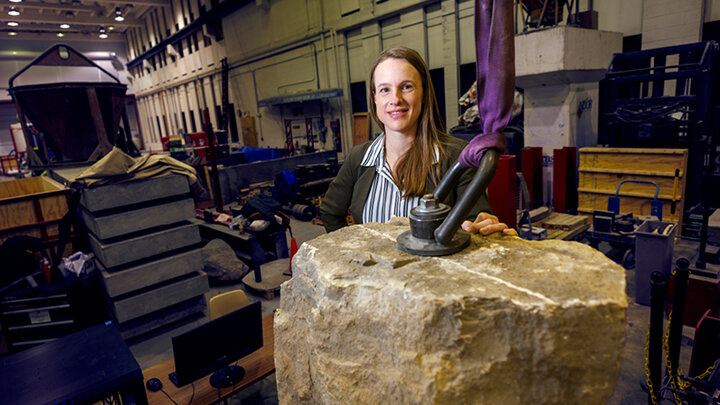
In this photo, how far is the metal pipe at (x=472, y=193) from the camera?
1.15 metres

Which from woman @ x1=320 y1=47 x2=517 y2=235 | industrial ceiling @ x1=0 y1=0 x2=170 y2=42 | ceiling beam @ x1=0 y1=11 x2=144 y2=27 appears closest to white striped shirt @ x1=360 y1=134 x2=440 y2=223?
woman @ x1=320 y1=47 x2=517 y2=235

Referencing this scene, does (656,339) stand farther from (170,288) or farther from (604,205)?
(170,288)

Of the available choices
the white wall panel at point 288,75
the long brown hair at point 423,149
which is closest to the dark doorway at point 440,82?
the white wall panel at point 288,75

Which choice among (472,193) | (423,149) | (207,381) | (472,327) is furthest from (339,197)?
(207,381)

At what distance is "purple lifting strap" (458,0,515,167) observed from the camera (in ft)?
3.65

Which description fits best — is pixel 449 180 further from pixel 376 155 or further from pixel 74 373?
pixel 74 373

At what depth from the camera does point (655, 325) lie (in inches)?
107

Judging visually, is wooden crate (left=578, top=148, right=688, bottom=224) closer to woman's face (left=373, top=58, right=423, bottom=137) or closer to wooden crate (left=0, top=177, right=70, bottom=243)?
woman's face (left=373, top=58, right=423, bottom=137)

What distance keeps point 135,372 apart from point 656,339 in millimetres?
3224

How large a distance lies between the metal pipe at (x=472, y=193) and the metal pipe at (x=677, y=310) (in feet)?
7.93

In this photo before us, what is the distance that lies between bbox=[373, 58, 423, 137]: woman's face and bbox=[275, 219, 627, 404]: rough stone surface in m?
0.61

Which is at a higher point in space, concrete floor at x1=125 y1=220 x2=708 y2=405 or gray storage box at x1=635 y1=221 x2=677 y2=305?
gray storage box at x1=635 y1=221 x2=677 y2=305

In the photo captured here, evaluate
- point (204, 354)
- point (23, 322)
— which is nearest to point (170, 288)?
point (23, 322)

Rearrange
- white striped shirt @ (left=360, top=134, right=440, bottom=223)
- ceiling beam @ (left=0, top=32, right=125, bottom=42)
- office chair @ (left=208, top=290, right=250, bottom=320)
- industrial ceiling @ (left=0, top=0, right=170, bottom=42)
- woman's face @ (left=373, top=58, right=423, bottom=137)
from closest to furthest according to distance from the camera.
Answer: woman's face @ (left=373, top=58, right=423, bottom=137)
white striped shirt @ (left=360, top=134, right=440, bottom=223)
office chair @ (left=208, top=290, right=250, bottom=320)
industrial ceiling @ (left=0, top=0, right=170, bottom=42)
ceiling beam @ (left=0, top=32, right=125, bottom=42)
